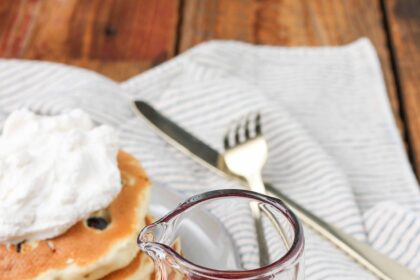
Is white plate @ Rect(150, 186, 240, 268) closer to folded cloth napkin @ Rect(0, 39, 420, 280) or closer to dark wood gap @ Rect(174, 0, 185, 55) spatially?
folded cloth napkin @ Rect(0, 39, 420, 280)

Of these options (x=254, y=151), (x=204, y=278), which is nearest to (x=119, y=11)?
(x=254, y=151)

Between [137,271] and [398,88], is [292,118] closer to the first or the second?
[398,88]

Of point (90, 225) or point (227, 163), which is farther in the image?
→ point (227, 163)

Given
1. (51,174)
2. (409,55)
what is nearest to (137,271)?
(51,174)

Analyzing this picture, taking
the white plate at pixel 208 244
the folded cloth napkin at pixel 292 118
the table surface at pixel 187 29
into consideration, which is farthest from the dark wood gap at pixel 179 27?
the white plate at pixel 208 244

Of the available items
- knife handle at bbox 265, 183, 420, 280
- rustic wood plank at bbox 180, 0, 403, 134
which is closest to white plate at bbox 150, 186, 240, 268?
knife handle at bbox 265, 183, 420, 280

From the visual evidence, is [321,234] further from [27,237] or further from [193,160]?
[27,237]
